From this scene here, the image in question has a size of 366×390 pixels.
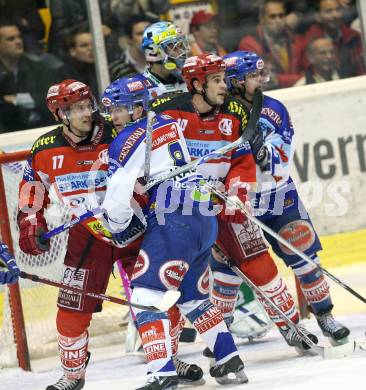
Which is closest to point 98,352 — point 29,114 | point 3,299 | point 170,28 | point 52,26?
point 3,299

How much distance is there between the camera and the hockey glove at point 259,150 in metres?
5.72

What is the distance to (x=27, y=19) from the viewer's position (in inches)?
360

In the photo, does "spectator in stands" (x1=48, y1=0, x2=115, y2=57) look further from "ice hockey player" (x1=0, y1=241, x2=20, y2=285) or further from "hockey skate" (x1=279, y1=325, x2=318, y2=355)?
"ice hockey player" (x1=0, y1=241, x2=20, y2=285)

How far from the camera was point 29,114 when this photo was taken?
8977mm

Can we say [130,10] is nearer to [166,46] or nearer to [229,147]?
[166,46]

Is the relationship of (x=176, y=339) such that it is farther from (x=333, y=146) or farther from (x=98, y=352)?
(x=333, y=146)

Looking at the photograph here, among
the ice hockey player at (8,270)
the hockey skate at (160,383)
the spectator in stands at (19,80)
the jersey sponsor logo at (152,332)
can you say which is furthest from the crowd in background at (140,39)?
the hockey skate at (160,383)

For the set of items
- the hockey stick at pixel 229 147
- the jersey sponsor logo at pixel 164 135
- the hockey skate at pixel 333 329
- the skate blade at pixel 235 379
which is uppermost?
the jersey sponsor logo at pixel 164 135

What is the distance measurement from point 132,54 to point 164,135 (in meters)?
4.32

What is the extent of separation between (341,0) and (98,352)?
14.1 feet

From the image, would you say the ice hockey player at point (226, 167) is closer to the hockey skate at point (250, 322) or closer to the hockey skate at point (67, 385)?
the hockey skate at point (250, 322)

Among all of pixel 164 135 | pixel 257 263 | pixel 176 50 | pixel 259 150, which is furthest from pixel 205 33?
pixel 164 135

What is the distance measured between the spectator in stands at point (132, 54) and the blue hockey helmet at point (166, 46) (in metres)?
2.54

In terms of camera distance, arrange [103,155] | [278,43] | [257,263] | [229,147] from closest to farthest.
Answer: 1. [229,147]
2. [103,155]
3. [257,263]
4. [278,43]
